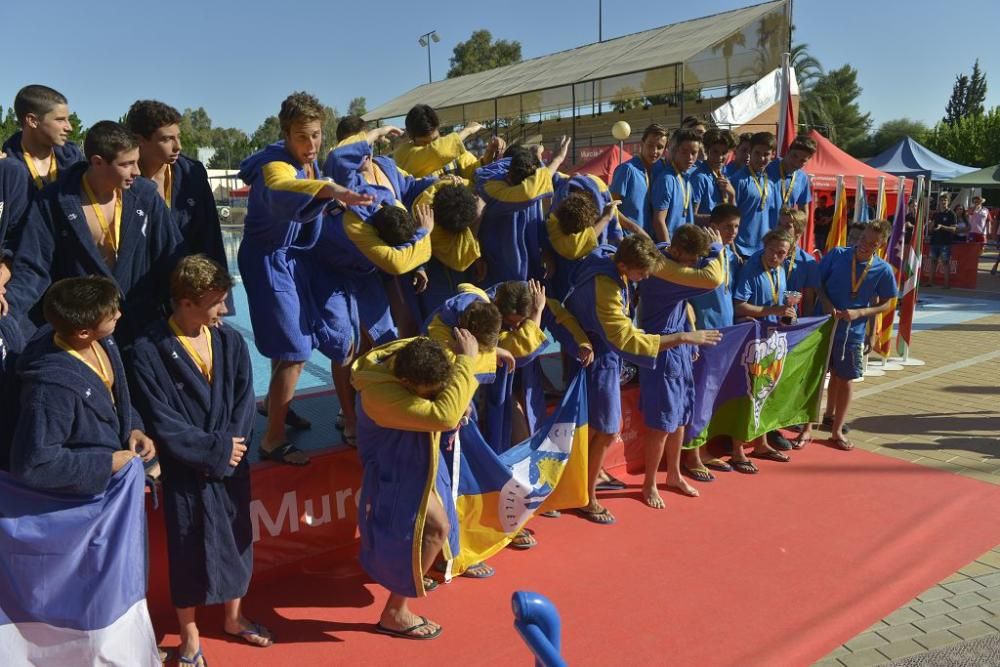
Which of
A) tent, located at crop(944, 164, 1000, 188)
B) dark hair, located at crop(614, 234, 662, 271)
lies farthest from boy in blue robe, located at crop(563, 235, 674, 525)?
tent, located at crop(944, 164, 1000, 188)

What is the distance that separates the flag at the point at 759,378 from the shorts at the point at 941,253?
12.4m

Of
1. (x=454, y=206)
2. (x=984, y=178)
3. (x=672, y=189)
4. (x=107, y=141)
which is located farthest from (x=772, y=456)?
(x=984, y=178)

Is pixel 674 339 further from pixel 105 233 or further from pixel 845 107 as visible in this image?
pixel 845 107

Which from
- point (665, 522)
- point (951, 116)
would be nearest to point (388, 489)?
point (665, 522)

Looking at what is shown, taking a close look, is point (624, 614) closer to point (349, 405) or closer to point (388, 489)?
point (388, 489)

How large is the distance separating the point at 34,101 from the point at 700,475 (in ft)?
14.5

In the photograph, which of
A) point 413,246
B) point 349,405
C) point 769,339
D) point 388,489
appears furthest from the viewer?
point 769,339

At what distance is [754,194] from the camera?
606 centimetres

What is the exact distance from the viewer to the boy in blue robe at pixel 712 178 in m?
5.71

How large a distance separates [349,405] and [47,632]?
1814 mm

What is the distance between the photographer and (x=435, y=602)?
11.4ft

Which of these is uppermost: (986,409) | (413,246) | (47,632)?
(413,246)

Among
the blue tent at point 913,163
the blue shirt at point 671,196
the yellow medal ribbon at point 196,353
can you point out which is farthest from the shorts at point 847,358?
the blue tent at point 913,163

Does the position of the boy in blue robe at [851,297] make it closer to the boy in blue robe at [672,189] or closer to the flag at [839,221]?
the boy in blue robe at [672,189]
